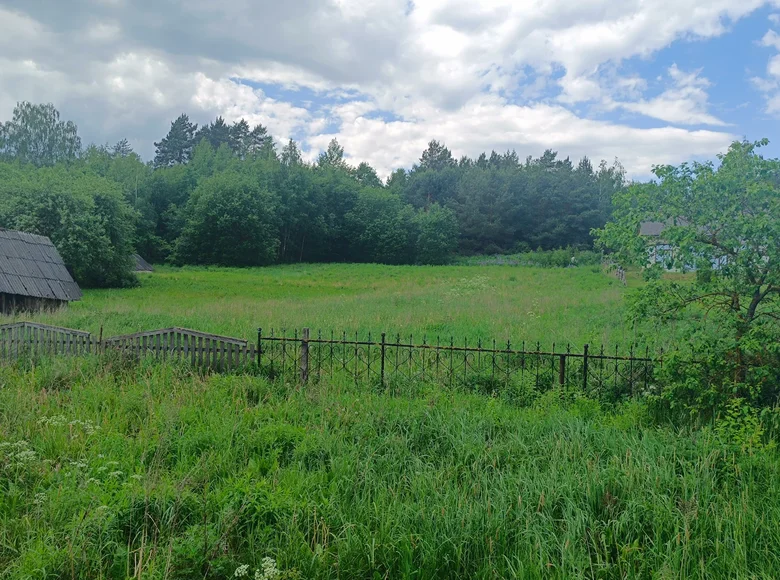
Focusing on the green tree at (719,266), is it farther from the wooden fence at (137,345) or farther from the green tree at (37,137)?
the green tree at (37,137)

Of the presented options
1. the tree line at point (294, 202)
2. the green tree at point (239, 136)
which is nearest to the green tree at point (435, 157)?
the tree line at point (294, 202)

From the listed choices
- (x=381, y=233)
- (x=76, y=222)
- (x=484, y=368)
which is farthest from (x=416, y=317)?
(x=381, y=233)

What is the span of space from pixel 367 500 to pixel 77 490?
256 centimetres

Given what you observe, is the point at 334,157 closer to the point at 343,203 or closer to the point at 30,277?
the point at 343,203

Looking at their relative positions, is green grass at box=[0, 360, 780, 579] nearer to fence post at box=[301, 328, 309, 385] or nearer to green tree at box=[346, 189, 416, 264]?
fence post at box=[301, 328, 309, 385]

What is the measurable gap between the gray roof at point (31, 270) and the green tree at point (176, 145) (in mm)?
70993

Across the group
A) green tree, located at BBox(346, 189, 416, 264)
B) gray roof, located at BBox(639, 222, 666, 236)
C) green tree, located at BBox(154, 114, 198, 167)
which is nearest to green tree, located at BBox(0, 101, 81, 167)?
green tree, located at BBox(154, 114, 198, 167)

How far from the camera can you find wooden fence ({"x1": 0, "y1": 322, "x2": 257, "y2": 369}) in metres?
9.70

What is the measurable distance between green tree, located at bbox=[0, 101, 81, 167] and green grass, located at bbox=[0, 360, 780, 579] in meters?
72.4

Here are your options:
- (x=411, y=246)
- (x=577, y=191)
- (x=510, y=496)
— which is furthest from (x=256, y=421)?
(x=577, y=191)

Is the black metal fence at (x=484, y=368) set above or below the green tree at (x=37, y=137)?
below

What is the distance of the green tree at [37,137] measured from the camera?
65.4 m

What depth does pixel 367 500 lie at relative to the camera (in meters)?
4.82

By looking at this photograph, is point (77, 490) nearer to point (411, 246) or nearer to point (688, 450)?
point (688, 450)
